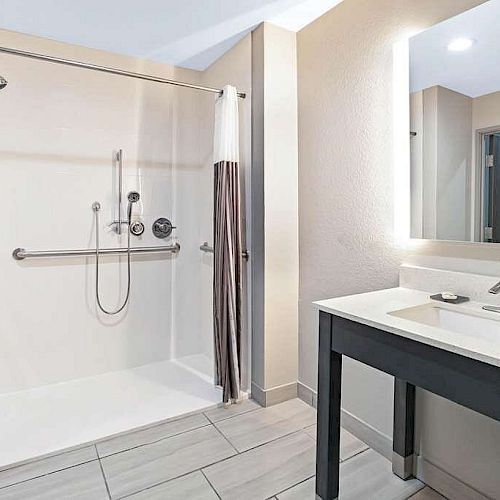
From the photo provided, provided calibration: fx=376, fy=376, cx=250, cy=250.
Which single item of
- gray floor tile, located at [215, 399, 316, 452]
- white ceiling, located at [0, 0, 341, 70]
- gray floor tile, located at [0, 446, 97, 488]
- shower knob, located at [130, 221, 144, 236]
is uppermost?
white ceiling, located at [0, 0, 341, 70]

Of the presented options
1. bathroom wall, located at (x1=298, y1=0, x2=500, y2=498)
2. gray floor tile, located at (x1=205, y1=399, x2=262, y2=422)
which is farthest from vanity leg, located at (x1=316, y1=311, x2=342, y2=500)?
gray floor tile, located at (x1=205, y1=399, x2=262, y2=422)

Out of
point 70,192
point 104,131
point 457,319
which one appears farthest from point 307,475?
point 104,131

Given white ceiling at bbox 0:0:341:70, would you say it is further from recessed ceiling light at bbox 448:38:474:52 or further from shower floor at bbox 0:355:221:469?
shower floor at bbox 0:355:221:469

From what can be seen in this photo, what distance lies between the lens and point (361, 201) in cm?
188

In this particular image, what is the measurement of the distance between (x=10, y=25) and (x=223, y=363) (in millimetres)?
2349

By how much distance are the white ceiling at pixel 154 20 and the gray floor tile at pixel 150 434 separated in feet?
7.29

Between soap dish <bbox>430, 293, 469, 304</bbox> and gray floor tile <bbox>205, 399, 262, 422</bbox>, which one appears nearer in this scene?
soap dish <bbox>430, 293, 469, 304</bbox>

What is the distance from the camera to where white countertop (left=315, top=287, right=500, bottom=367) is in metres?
0.97

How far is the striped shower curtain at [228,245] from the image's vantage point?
2.18 metres

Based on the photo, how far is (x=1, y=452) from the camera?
1.76 m

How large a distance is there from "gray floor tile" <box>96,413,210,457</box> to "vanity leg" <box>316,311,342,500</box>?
82 centimetres

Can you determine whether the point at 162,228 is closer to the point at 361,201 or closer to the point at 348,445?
the point at 361,201

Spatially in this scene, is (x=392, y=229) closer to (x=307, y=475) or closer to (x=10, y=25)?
(x=307, y=475)

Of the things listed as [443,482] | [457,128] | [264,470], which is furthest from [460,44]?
[264,470]
